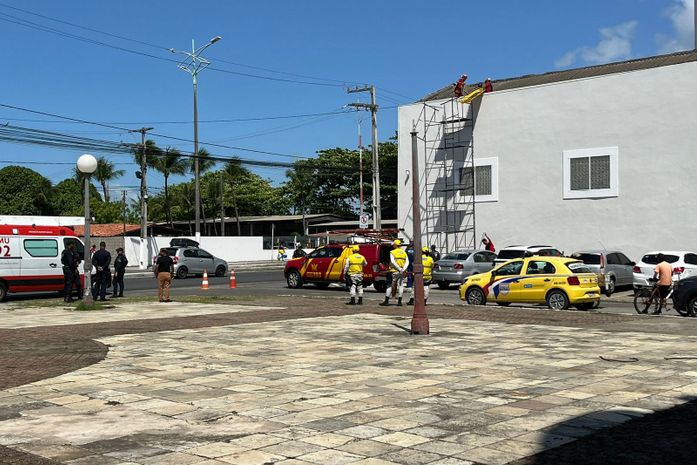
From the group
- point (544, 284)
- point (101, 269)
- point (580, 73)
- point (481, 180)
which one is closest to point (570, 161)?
point (481, 180)

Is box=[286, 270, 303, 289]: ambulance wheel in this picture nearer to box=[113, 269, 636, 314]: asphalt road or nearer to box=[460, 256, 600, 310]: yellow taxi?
box=[113, 269, 636, 314]: asphalt road

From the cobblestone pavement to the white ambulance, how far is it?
1019 centimetres

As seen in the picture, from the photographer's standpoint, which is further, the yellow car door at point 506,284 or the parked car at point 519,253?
the parked car at point 519,253

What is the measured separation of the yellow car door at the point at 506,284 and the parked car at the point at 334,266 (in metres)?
6.31

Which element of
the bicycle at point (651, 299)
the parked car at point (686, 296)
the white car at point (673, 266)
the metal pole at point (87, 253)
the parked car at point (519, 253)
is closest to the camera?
the parked car at point (686, 296)

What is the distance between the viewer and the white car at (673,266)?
83.4ft

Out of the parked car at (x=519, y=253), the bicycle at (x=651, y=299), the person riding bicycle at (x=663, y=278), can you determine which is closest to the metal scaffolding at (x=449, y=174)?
the parked car at (x=519, y=253)

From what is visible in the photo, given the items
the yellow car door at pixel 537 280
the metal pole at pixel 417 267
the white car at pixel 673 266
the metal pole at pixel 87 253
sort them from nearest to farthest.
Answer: the metal pole at pixel 417 267 < the metal pole at pixel 87 253 < the yellow car door at pixel 537 280 < the white car at pixel 673 266

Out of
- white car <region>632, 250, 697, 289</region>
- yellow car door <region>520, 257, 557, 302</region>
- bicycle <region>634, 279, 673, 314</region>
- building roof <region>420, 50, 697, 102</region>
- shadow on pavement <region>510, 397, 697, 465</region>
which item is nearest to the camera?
shadow on pavement <region>510, 397, 697, 465</region>

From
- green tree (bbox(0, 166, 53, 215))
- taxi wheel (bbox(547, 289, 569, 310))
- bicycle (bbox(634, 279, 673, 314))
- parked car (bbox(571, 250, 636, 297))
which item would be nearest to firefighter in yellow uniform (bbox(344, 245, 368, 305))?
taxi wheel (bbox(547, 289, 569, 310))

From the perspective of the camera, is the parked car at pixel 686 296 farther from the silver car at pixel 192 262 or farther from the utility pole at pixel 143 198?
the utility pole at pixel 143 198

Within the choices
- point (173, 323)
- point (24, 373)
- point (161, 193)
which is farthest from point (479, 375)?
point (161, 193)

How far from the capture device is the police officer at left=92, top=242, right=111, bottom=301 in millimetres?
23281

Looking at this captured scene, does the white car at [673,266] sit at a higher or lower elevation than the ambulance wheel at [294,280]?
higher
